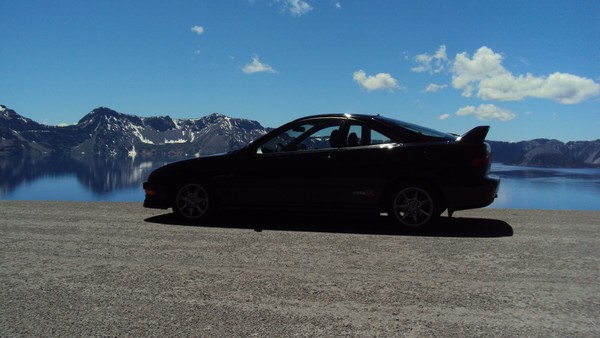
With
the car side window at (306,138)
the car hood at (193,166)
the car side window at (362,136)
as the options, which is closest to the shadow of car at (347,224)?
the car hood at (193,166)

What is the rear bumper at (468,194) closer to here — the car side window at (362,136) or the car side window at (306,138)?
the car side window at (362,136)

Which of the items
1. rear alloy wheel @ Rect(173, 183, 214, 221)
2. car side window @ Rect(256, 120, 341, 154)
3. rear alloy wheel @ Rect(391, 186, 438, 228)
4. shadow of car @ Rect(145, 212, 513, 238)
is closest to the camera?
shadow of car @ Rect(145, 212, 513, 238)

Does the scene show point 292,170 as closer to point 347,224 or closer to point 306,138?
point 306,138

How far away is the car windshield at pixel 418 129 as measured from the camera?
6.09 metres

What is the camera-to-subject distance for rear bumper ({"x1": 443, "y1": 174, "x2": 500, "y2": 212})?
576 centimetres

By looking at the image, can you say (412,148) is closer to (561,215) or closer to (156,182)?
(561,215)

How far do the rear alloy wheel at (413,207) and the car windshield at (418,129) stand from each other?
812 millimetres

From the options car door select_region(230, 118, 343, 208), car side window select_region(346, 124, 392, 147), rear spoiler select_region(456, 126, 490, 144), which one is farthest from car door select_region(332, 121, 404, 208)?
rear spoiler select_region(456, 126, 490, 144)

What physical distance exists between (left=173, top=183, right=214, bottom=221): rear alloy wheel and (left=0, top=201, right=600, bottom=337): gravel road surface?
1.35ft

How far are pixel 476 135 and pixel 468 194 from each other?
2.65 feet

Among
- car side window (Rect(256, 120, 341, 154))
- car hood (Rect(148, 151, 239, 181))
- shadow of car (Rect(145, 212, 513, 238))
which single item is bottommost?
shadow of car (Rect(145, 212, 513, 238))

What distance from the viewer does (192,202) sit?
661 centimetres

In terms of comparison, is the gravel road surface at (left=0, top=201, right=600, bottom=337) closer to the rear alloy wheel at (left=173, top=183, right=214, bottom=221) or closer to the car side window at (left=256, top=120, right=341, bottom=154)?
the rear alloy wheel at (left=173, top=183, right=214, bottom=221)

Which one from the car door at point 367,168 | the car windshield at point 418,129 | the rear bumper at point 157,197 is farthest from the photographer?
the rear bumper at point 157,197
